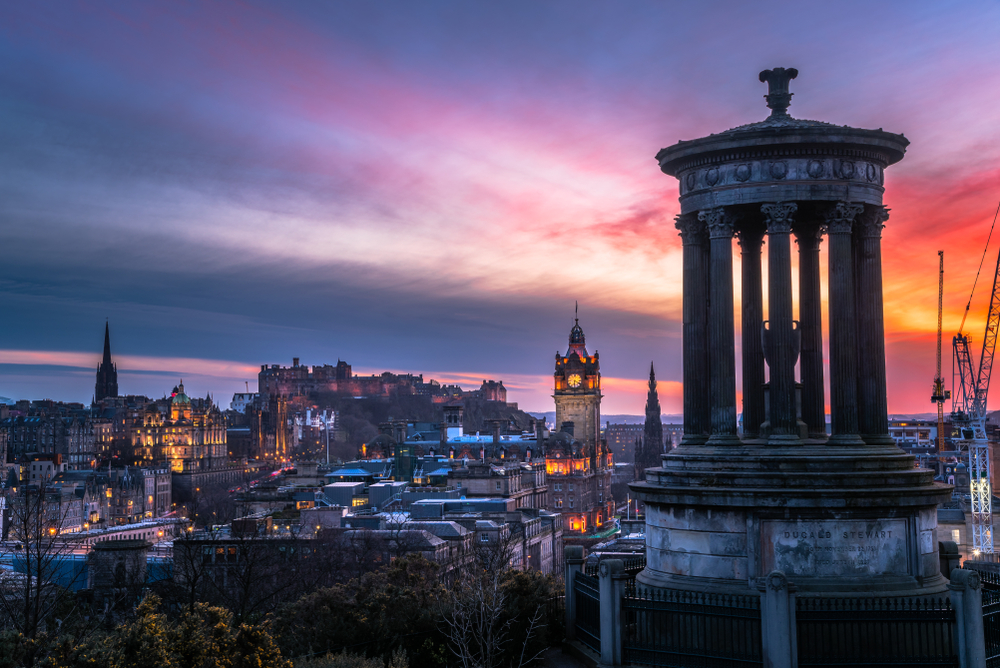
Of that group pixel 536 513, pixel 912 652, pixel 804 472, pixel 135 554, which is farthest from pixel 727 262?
pixel 536 513

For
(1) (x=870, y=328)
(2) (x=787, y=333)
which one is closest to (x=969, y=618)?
(2) (x=787, y=333)

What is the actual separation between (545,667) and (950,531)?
87.5 meters

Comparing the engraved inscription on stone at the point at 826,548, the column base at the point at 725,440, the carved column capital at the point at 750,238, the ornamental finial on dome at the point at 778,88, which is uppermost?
the ornamental finial on dome at the point at 778,88

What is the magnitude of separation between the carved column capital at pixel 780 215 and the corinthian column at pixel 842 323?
1137mm

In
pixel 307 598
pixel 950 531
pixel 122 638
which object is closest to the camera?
pixel 122 638

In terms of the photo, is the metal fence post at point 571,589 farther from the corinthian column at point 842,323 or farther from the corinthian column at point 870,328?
the corinthian column at point 870,328

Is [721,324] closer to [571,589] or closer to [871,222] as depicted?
[871,222]

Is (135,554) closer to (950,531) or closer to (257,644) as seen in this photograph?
(257,644)

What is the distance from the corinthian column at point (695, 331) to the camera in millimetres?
28266

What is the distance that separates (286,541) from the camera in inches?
3452

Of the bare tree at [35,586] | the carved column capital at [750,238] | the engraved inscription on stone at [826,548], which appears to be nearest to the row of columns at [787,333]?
the carved column capital at [750,238]

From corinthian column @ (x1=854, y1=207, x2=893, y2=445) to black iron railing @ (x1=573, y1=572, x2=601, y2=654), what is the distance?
806 cm

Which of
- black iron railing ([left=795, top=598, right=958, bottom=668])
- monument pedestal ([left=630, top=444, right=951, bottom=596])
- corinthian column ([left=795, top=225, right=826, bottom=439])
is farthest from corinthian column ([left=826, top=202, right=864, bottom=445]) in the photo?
black iron railing ([left=795, top=598, right=958, bottom=668])

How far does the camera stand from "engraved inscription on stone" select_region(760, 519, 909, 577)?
24656 millimetres
